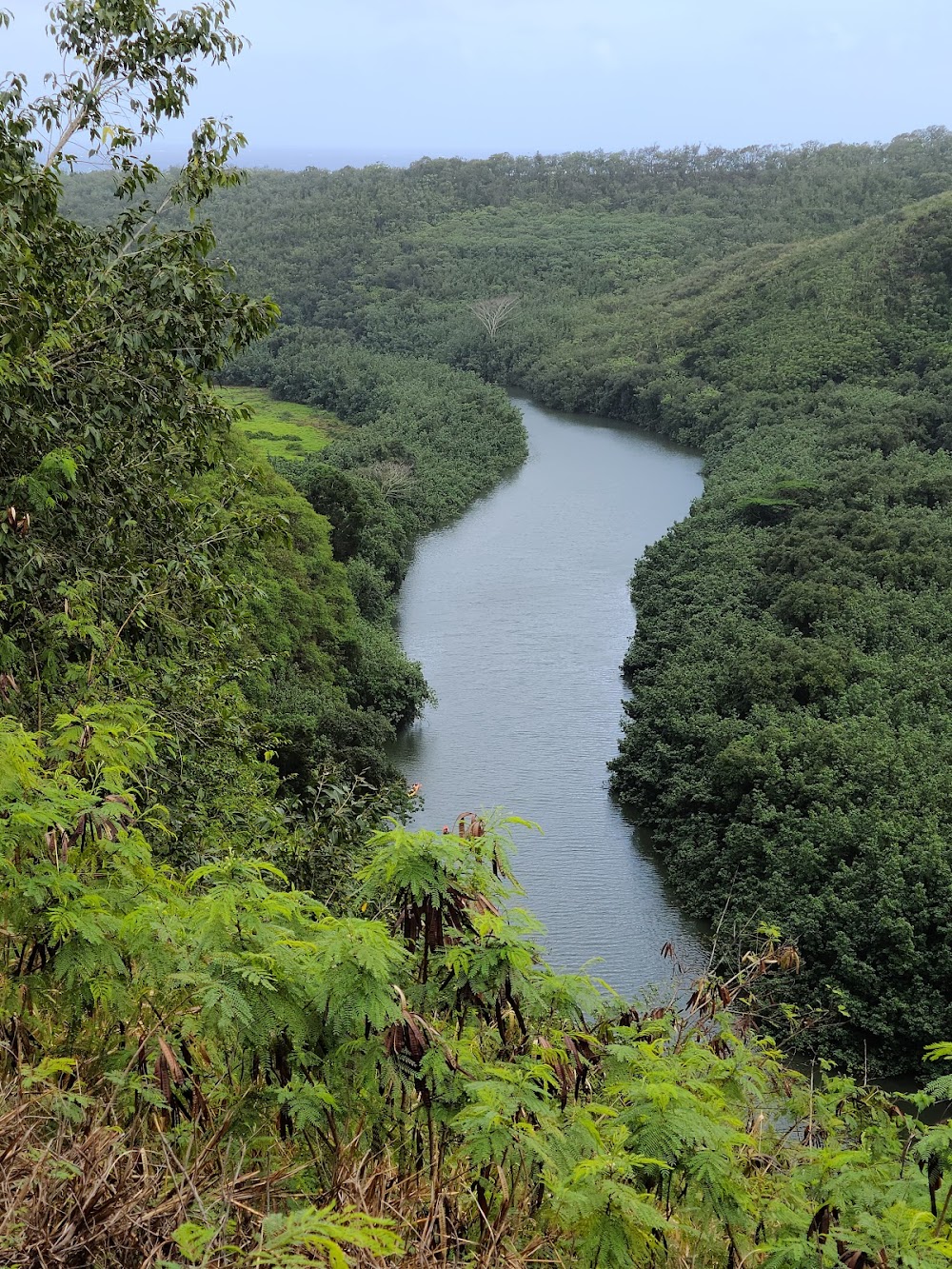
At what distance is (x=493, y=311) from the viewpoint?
2387 inches

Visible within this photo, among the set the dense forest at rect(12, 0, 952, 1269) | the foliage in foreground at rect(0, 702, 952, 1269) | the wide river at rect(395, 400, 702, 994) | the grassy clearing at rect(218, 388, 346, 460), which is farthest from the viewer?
the grassy clearing at rect(218, 388, 346, 460)

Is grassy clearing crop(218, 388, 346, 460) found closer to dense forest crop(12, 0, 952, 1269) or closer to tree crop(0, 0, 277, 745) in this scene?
dense forest crop(12, 0, 952, 1269)

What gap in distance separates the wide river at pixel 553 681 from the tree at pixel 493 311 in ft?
63.1

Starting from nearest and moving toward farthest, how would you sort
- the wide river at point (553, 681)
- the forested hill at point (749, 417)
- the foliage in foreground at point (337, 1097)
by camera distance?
the foliage in foreground at point (337, 1097) → the forested hill at point (749, 417) → the wide river at point (553, 681)

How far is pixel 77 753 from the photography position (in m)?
4.93

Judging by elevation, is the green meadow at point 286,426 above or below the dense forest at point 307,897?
below

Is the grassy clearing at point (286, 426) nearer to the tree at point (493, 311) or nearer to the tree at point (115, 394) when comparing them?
the tree at point (493, 311)

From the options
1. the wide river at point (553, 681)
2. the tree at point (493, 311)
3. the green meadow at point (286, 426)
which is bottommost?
the wide river at point (553, 681)

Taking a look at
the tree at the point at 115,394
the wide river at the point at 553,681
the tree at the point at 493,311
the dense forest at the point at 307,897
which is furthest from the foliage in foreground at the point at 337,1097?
the tree at the point at 493,311

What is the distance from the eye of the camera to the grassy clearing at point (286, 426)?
40.8 m

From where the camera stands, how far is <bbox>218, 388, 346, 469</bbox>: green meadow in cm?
4075

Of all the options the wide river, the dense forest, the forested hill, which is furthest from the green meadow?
the dense forest

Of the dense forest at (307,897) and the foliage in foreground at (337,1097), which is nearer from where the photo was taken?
the foliage in foreground at (337,1097)

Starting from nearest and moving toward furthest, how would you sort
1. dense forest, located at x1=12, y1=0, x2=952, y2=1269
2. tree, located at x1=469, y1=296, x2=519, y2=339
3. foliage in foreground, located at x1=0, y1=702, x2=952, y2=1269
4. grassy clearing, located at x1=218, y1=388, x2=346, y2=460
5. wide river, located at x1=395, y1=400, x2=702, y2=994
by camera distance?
foliage in foreground, located at x1=0, y1=702, x2=952, y2=1269, dense forest, located at x1=12, y1=0, x2=952, y2=1269, wide river, located at x1=395, y1=400, x2=702, y2=994, grassy clearing, located at x1=218, y1=388, x2=346, y2=460, tree, located at x1=469, y1=296, x2=519, y2=339
